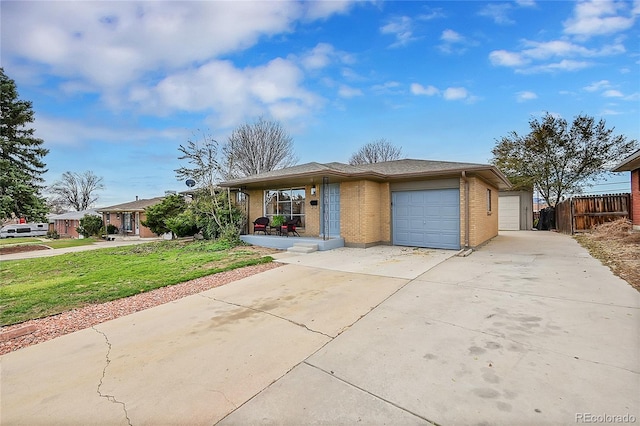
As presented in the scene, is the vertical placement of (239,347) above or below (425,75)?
below

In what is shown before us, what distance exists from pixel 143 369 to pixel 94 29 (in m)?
9.00

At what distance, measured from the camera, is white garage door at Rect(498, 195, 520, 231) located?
63.1ft

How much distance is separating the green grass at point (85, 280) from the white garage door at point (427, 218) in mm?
5607

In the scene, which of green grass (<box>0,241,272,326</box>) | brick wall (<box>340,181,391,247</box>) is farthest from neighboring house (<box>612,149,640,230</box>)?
green grass (<box>0,241,272,326</box>)

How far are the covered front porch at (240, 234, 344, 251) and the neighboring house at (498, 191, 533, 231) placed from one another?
1477 centimetres

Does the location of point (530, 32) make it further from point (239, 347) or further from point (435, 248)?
point (239, 347)

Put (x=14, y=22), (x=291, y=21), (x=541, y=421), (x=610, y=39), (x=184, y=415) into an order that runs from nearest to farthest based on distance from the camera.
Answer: (x=541, y=421) < (x=184, y=415) < (x=14, y=22) < (x=610, y=39) < (x=291, y=21)

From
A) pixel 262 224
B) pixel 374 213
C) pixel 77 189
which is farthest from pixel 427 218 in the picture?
pixel 77 189

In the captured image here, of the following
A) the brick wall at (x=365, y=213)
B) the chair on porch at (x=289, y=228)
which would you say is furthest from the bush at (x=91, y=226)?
the brick wall at (x=365, y=213)

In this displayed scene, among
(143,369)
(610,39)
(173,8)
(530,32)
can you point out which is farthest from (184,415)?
(610,39)

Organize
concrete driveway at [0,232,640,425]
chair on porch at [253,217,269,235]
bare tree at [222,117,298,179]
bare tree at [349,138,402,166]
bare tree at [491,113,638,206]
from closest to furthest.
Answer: concrete driveway at [0,232,640,425] < chair on porch at [253,217,269,235] < bare tree at [491,113,638,206] < bare tree at [222,117,298,179] < bare tree at [349,138,402,166]

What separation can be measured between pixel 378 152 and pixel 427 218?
66.3ft

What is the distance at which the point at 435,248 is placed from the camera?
10164mm

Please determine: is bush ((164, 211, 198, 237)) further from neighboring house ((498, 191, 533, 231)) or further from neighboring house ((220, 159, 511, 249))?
neighboring house ((498, 191, 533, 231))
